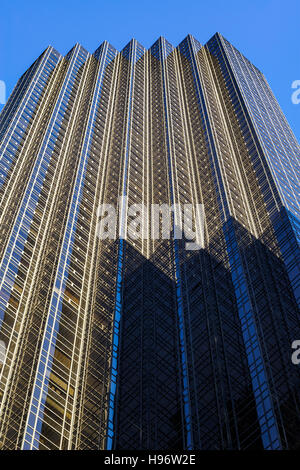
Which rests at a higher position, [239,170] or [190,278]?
[239,170]

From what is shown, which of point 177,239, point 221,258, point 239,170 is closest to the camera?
point 221,258

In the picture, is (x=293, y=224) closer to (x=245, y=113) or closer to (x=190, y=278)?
(x=190, y=278)

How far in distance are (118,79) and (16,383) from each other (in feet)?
256

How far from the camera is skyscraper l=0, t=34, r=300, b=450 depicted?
1720 inches

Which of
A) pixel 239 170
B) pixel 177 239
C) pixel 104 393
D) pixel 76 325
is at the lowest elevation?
pixel 104 393

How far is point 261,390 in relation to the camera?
41500mm

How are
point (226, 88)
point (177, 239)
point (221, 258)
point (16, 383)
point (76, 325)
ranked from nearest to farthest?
point (16, 383) → point (76, 325) → point (221, 258) → point (177, 239) → point (226, 88)

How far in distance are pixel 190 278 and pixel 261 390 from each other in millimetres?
16780

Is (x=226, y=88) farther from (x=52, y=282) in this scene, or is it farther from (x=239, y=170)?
(x=52, y=282)

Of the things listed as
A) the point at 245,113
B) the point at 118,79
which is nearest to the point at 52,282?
the point at 245,113

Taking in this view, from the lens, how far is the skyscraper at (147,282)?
4369 cm

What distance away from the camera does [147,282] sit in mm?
58438

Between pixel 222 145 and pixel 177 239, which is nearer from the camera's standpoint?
pixel 177 239

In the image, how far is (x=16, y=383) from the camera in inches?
1759
